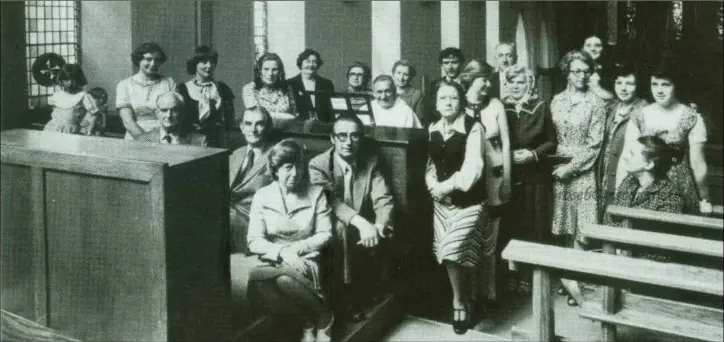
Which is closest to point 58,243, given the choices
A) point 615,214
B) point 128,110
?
point 128,110

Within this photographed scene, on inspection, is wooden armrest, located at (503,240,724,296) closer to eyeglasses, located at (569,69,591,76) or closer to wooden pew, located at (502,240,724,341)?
wooden pew, located at (502,240,724,341)

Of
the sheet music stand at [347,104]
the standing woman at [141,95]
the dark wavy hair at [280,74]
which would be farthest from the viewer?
the dark wavy hair at [280,74]

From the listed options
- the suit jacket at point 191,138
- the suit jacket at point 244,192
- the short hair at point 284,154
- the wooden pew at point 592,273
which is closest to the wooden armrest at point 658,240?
the wooden pew at point 592,273

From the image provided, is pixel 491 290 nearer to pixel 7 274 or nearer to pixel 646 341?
pixel 646 341

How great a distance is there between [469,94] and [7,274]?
85.6 inches

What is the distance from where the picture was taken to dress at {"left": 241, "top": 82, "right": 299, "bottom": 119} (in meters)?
4.48

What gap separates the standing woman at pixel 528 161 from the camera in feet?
12.1

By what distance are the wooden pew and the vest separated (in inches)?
21.3

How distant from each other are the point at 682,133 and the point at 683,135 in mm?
10

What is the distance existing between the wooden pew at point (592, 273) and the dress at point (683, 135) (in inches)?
40.5

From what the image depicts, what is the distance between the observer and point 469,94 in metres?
3.66

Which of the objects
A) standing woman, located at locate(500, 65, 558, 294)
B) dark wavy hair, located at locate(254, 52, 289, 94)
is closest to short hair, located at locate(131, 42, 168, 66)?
dark wavy hair, located at locate(254, 52, 289, 94)

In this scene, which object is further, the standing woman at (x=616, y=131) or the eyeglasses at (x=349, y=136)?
the standing woman at (x=616, y=131)

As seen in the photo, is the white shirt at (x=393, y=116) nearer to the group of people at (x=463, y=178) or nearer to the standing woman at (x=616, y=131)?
the group of people at (x=463, y=178)
